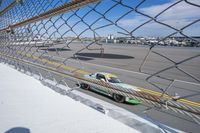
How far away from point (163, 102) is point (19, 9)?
193cm

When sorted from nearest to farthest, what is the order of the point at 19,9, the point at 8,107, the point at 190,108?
the point at 190,108 → the point at 8,107 → the point at 19,9

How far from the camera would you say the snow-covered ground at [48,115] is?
2.77 feet

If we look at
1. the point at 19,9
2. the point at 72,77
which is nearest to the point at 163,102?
the point at 72,77

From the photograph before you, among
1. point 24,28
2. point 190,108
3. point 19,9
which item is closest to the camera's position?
point 190,108

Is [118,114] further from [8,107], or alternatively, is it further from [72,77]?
[8,107]

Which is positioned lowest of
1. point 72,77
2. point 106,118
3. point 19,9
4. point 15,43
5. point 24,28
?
point 106,118

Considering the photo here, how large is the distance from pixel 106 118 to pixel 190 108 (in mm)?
408

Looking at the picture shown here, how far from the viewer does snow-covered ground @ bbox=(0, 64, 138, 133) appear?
2.77 ft

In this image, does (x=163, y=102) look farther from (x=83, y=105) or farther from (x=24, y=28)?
(x=24, y=28)

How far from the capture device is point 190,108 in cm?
62

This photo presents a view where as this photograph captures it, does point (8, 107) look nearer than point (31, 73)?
Yes

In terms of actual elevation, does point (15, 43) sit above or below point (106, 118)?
above

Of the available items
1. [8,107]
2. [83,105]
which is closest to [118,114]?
[83,105]

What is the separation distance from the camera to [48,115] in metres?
0.96
